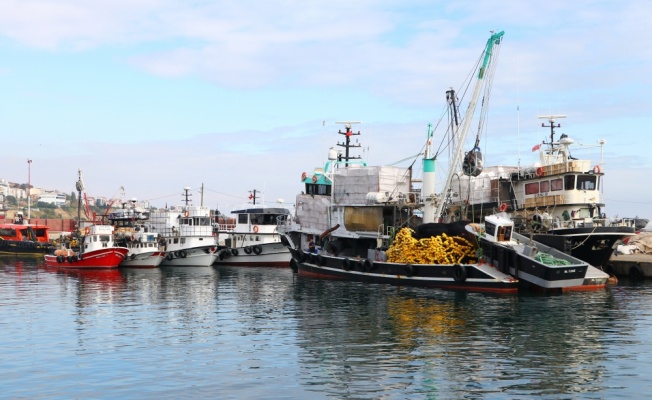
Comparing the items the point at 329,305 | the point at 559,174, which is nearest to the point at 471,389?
the point at 329,305

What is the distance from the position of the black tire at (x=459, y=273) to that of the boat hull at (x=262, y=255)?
1337 inches

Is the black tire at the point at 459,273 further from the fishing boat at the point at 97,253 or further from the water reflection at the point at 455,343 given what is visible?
the fishing boat at the point at 97,253

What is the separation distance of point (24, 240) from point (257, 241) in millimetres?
51635

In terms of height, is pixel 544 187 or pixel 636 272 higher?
pixel 544 187

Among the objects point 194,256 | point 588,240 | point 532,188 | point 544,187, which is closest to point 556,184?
point 544,187

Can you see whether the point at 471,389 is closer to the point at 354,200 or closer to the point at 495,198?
the point at 354,200

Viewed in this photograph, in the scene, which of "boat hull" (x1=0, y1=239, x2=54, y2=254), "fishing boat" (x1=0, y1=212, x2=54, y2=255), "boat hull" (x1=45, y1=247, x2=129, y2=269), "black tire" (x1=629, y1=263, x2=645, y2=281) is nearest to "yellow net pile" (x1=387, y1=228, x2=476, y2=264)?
"black tire" (x1=629, y1=263, x2=645, y2=281)

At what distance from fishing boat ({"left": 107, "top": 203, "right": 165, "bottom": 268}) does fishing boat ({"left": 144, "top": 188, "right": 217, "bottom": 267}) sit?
3.40ft

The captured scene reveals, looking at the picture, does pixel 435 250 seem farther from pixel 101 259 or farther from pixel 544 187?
pixel 101 259

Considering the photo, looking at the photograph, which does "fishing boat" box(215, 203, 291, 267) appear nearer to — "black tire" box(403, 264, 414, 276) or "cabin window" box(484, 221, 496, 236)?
"black tire" box(403, 264, 414, 276)

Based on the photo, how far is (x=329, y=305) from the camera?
133ft

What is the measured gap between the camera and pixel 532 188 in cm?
5869

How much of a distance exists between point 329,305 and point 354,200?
1939cm

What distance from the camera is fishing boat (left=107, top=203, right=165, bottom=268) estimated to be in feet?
249
